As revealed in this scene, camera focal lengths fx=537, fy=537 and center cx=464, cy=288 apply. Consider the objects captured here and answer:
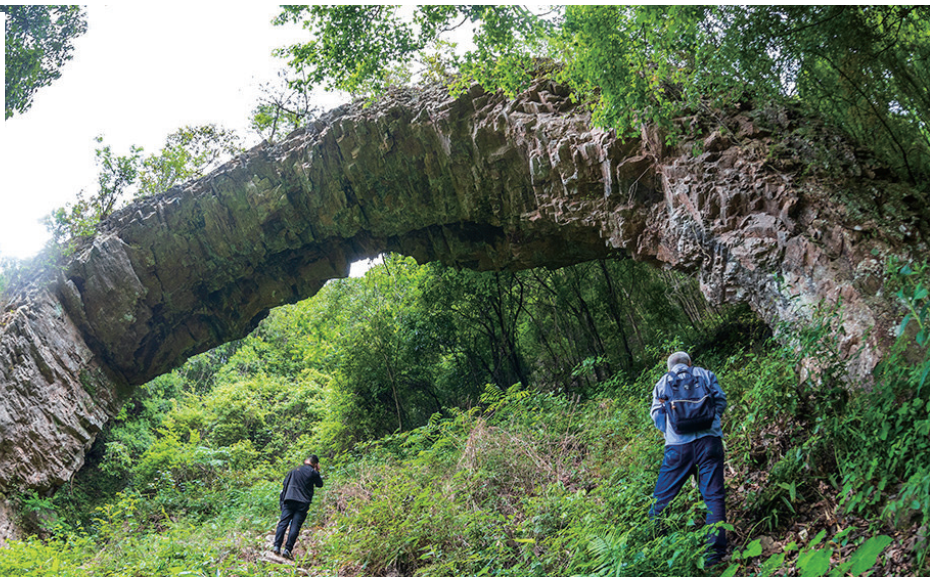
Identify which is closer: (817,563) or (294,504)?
(817,563)

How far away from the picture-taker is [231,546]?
6.65 m

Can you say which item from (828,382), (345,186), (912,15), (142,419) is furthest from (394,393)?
(912,15)

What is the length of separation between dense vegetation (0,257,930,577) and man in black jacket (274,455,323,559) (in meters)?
0.27

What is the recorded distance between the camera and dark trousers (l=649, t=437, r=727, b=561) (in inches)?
148

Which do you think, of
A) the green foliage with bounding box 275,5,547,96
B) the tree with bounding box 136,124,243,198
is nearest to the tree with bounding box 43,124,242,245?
the tree with bounding box 136,124,243,198

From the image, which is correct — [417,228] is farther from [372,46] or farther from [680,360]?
[680,360]

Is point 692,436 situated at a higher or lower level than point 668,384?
lower

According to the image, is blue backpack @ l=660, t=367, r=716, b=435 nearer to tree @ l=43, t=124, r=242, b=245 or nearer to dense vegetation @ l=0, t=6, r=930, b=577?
dense vegetation @ l=0, t=6, r=930, b=577

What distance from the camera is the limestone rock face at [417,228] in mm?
5953

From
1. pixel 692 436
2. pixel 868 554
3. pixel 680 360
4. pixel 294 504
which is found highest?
pixel 294 504

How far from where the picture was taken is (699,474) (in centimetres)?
390

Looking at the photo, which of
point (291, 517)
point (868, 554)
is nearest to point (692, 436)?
point (868, 554)

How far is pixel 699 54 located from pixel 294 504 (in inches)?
278

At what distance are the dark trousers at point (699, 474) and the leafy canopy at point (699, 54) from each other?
355 centimetres
